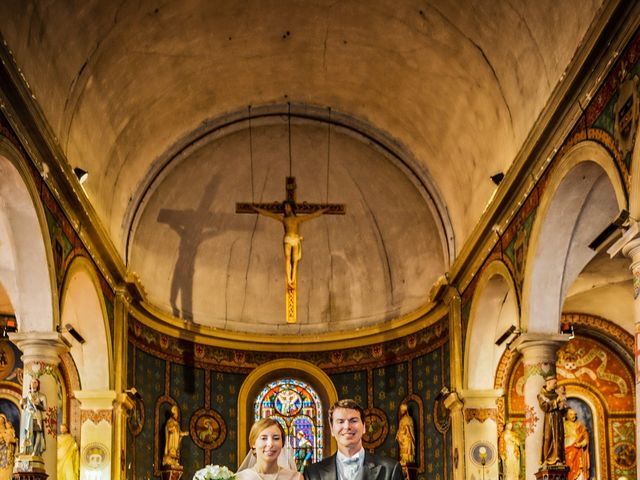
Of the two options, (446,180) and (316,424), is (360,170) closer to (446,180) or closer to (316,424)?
(446,180)

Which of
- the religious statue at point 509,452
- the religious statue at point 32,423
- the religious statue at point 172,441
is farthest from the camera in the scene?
the religious statue at point 172,441

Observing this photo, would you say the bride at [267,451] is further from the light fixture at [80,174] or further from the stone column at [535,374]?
the light fixture at [80,174]

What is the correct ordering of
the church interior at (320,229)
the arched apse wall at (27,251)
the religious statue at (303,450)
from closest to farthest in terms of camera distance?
the arched apse wall at (27,251) < the church interior at (320,229) < the religious statue at (303,450)

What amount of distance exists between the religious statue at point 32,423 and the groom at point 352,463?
9307 mm

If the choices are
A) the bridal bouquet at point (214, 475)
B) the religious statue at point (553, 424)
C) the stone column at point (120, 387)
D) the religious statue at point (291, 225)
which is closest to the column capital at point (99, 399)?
the stone column at point (120, 387)

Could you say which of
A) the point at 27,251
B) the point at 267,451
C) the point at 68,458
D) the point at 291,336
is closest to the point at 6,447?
the point at 68,458

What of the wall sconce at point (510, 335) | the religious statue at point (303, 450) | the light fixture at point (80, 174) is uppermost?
the light fixture at point (80, 174)

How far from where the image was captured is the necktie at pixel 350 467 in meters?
6.66

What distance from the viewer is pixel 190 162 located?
77.4 ft

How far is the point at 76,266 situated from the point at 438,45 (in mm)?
7042

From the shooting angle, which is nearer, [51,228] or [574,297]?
[51,228]

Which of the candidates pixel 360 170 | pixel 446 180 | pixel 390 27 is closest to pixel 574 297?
pixel 446 180

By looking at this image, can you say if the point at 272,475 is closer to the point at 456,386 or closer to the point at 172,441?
the point at 456,386

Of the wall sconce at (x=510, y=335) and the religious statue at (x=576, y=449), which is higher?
the wall sconce at (x=510, y=335)
